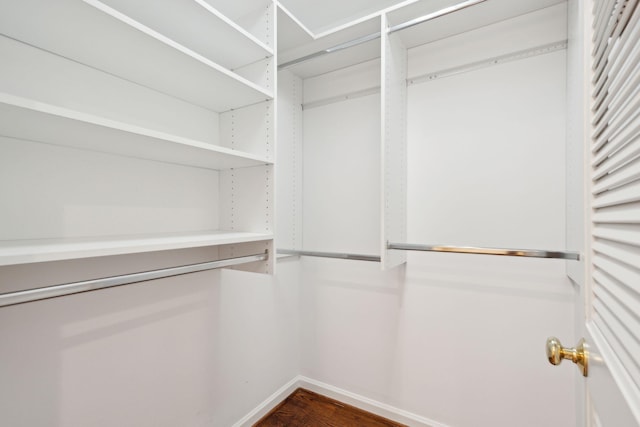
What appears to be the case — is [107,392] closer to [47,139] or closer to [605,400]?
[47,139]

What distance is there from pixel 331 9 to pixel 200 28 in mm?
1008

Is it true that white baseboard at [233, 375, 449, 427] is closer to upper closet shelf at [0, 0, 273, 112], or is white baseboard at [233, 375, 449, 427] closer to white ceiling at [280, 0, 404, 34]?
upper closet shelf at [0, 0, 273, 112]

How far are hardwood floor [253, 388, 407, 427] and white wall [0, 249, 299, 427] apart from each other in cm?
14

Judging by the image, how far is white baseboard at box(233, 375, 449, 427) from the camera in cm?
175

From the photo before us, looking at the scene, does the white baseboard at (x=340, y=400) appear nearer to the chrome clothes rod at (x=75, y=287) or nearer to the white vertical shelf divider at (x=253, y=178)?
the white vertical shelf divider at (x=253, y=178)

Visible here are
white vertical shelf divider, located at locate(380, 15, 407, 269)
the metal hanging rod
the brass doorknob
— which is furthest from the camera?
white vertical shelf divider, located at locate(380, 15, 407, 269)

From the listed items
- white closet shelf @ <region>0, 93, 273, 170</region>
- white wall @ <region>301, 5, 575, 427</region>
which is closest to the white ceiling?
white wall @ <region>301, 5, 575, 427</region>

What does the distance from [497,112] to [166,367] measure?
2068mm

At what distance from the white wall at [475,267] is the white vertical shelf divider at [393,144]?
8 centimetres

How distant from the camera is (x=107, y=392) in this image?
45.8 inches

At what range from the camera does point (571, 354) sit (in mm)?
662

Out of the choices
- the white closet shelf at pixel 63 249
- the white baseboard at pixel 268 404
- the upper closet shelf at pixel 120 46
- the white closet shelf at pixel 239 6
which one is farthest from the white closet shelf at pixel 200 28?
the white baseboard at pixel 268 404

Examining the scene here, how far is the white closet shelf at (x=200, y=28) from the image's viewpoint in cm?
108

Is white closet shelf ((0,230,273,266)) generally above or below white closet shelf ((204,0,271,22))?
below
